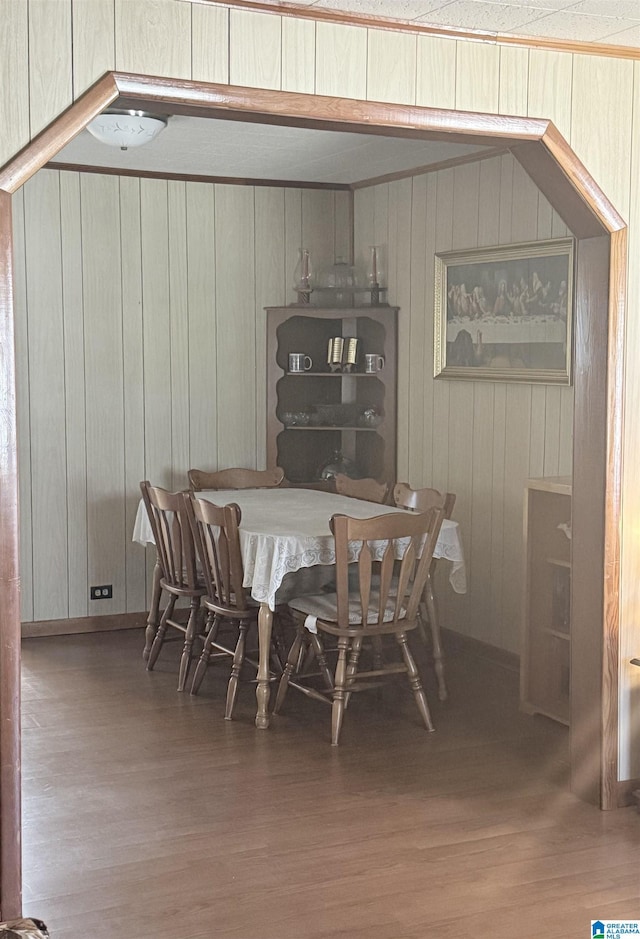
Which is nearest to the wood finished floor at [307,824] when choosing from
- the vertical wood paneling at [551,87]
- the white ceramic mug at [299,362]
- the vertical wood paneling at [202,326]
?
the vertical wood paneling at [202,326]

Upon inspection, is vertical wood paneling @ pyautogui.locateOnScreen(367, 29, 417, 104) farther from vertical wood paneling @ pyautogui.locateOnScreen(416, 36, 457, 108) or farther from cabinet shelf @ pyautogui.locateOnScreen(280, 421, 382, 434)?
cabinet shelf @ pyautogui.locateOnScreen(280, 421, 382, 434)

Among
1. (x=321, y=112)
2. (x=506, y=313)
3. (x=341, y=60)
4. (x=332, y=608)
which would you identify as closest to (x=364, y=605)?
(x=332, y=608)

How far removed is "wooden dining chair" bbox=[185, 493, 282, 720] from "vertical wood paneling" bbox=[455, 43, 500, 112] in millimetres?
1859

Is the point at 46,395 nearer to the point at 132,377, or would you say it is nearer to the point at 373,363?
the point at 132,377

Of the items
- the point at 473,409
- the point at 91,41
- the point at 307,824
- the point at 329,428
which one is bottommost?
the point at 307,824

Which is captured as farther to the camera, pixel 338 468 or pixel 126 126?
pixel 338 468

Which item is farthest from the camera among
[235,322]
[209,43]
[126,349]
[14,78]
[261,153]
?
[235,322]

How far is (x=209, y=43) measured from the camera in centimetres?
293

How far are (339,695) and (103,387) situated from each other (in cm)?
256

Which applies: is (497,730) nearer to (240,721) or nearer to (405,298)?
(240,721)

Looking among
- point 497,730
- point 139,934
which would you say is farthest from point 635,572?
point 139,934

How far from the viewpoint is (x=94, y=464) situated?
609cm

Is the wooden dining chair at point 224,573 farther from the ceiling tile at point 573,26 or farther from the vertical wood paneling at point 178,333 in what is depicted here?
the ceiling tile at point 573,26

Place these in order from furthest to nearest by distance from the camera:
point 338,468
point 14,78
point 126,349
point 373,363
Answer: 1. point 338,468
2. point 373,363
3. point 126,349
4. point 14,78
